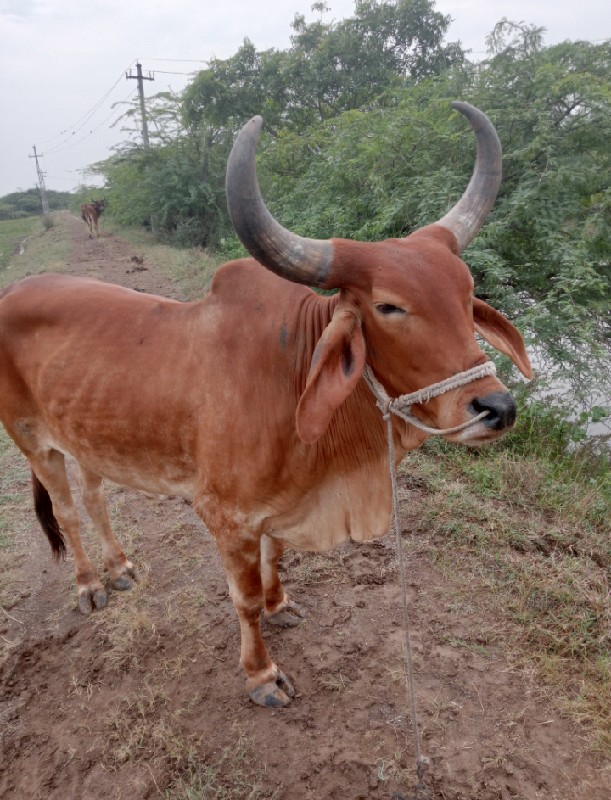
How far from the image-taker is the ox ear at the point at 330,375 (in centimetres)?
156

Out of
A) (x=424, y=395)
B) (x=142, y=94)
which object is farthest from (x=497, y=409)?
(x=142, y=94)

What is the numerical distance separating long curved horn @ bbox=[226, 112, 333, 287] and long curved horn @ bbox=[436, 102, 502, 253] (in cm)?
58

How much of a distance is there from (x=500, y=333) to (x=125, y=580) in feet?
8.26

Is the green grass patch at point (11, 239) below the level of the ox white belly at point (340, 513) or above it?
above

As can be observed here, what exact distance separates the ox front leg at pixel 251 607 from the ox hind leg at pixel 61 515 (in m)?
1.09

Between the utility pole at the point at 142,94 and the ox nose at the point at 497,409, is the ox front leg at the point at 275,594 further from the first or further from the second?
the utility pole at the point at 142,94

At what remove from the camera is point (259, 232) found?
1546 mm

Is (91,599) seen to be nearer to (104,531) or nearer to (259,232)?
(104,531)

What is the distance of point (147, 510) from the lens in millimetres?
3879

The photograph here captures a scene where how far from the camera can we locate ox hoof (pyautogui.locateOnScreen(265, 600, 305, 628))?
110 inches

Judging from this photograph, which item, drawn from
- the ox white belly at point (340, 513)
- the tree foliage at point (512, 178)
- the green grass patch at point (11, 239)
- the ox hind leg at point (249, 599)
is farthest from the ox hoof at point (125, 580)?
the green grass patch at point (11, 239)

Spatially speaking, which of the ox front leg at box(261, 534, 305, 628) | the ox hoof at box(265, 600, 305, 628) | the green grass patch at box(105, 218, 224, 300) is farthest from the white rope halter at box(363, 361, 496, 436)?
the green grass patch at box(105, 218, 224, 300)

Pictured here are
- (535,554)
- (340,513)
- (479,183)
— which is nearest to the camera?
(479,183)

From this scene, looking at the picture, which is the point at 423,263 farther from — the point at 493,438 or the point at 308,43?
the point at 308,43
